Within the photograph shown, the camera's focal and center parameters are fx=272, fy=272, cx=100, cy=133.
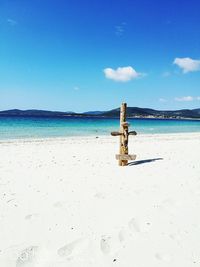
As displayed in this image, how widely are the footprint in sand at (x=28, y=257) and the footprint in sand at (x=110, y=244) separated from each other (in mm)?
973

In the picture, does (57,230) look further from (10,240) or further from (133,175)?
(133,175)

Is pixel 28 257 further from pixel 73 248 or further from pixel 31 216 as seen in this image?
pixel 31 216

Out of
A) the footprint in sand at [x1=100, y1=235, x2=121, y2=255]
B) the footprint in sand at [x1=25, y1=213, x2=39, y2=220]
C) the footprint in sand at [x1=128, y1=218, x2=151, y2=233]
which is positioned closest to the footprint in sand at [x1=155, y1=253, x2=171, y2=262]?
the footprint in sand at [x1=100, y1=235, x2=121, y2=255]

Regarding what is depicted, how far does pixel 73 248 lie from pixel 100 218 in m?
1.08

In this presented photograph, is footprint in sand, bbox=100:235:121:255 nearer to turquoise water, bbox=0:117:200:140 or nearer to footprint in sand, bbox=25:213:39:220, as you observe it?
footprint in sand, bbox=25:213:39:220

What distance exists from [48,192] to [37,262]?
2905mm

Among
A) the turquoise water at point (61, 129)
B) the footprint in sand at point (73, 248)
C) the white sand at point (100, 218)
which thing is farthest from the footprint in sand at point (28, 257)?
the turquoise water at point (61, 129)

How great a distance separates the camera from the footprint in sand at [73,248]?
3.88m

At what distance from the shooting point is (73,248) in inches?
158

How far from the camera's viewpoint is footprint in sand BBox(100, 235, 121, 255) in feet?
12.9

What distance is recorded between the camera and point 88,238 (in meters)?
4.28

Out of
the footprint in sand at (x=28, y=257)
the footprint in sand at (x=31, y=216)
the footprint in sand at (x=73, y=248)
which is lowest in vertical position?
the footprint in sand at (x=28, y=257)

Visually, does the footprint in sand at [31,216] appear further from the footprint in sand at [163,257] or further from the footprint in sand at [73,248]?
the footprint in sand at [163,257]

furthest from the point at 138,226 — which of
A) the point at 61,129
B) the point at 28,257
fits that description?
the point at 61,129
